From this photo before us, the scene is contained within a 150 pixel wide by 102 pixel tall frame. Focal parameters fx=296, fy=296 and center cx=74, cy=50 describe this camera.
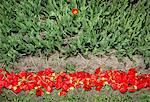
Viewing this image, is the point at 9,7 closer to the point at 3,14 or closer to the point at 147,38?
the point at 3,14

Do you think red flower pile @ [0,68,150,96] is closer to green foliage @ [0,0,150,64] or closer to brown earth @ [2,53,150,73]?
brown earth @ [2,53,150,73]

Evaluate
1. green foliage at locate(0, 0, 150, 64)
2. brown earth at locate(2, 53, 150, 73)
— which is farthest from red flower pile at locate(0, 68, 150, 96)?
green foliage at locate(0, 0, 150, 64)

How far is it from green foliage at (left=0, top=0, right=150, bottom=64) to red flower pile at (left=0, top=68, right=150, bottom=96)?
0.34 metres

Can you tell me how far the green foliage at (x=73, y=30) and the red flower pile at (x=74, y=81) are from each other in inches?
13.2

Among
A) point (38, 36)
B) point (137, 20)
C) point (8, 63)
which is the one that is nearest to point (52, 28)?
point (38, 36)

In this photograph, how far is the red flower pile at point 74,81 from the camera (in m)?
4.66

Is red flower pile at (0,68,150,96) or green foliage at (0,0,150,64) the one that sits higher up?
green foliage at (0,0,150,64)

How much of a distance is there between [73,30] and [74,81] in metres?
0.85

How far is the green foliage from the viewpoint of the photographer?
4.79m

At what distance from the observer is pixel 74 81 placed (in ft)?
15.4

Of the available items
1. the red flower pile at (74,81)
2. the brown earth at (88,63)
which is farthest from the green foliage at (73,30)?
the red flower pile at (74,81)

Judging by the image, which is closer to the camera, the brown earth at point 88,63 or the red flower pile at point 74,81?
the red flower pile at point 74,81

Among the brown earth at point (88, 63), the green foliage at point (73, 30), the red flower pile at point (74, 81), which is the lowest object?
the red flower pile at point (74, 81)

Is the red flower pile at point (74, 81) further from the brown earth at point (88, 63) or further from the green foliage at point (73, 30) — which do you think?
the green foliage at point (73, 30)
